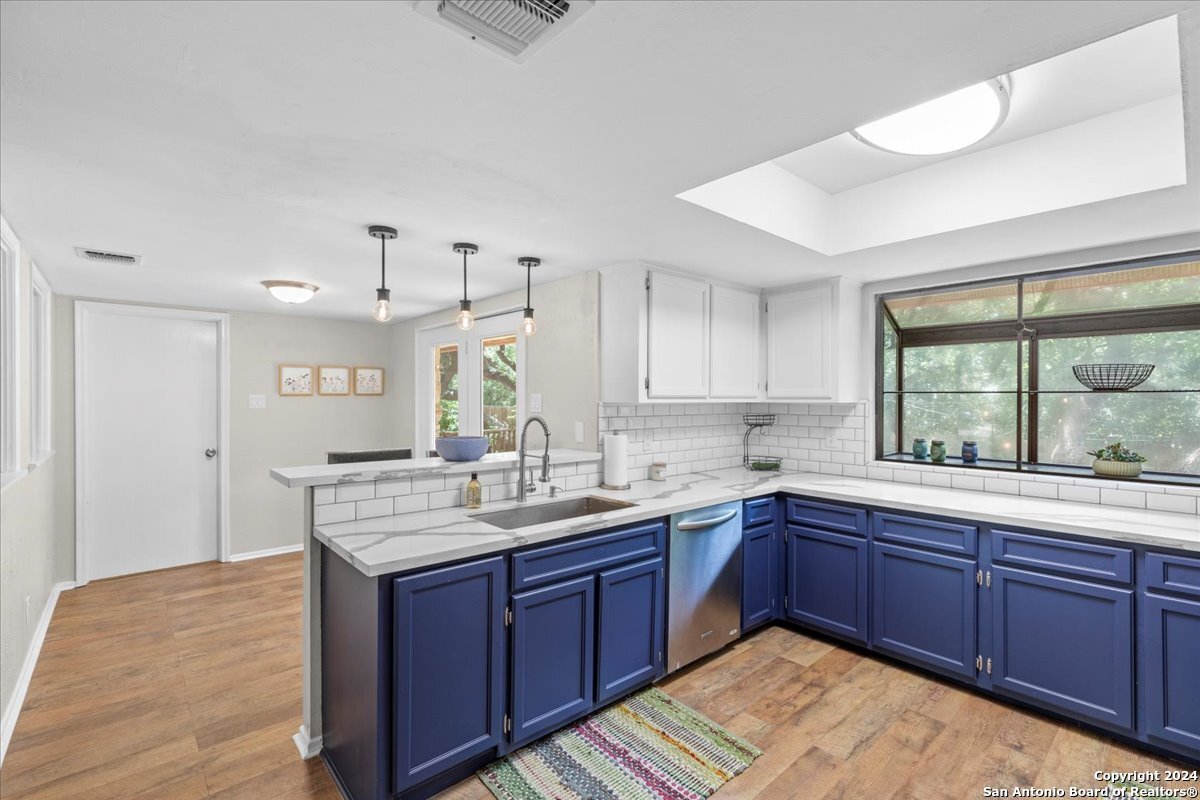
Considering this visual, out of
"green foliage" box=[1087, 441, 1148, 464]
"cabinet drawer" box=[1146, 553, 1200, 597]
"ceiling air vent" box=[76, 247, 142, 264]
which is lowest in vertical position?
"cabinet drawer" box=[1146, 553, 1200, 597]

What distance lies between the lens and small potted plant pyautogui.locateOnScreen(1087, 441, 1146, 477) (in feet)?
8.91

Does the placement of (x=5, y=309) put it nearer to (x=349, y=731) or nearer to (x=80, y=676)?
(x=80, y=676)

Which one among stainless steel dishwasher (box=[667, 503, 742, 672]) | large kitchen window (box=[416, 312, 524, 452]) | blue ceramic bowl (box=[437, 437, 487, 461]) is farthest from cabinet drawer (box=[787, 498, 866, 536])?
large kitchen window (box=[416, 312, 524, 452])

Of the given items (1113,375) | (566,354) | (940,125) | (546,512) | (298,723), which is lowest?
(298,723)

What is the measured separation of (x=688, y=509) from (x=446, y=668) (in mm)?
1369

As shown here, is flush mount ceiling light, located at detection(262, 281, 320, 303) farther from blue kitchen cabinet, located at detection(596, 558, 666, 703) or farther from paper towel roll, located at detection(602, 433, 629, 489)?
blue kitchen cabinet, located at detection(596, 558, 666, 703)

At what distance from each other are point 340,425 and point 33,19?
472 cm

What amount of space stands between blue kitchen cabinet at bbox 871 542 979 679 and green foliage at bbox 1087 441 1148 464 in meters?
0.95

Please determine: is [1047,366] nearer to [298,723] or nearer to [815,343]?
[815,343]

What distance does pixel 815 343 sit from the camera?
364cm

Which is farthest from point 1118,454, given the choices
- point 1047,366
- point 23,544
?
point 23,544

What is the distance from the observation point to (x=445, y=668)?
1.96 m

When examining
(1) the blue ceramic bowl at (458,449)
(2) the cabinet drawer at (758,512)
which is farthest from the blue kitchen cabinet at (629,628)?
(1) the blue ceramic bowl at (458,449)

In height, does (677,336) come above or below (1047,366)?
above
